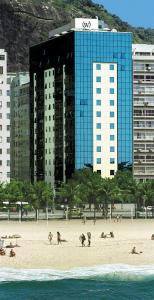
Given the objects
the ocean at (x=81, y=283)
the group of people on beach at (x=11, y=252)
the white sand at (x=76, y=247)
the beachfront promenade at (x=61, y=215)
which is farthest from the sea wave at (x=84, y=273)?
the beachfront promenade at (x=61, y=215)

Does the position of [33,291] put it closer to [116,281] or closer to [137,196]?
[116,281]

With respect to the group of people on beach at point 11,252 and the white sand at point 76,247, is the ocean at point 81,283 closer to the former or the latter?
the white sand at point 76,247

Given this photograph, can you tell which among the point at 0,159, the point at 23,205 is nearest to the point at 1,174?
the point at 0,159

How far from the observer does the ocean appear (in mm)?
67438

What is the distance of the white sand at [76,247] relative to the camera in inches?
3268

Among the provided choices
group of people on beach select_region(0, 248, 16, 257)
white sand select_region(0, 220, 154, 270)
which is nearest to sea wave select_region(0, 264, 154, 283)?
white sand select_region(0, 220, 154, 270)

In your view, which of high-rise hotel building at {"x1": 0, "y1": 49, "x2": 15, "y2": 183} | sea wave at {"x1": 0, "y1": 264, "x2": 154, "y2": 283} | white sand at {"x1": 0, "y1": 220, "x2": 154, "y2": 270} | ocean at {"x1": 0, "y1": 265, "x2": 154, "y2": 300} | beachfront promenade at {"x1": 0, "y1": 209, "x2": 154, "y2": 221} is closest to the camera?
ocean at {"x1": 0, "y1": 265, "x2": 154, "y2": 300}

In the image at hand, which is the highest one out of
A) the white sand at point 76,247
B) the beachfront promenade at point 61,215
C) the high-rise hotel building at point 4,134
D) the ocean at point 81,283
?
the high-rise hotel building at point 4,134

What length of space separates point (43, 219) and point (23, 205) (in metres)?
6.12

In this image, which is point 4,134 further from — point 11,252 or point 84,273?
point 84,273

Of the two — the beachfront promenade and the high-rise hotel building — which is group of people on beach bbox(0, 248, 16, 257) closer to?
the beachfront promenade

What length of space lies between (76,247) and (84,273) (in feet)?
64.2

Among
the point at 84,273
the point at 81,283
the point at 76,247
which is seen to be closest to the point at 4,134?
the point at 76,247

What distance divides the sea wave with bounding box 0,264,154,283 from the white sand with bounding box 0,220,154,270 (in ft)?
8.22
